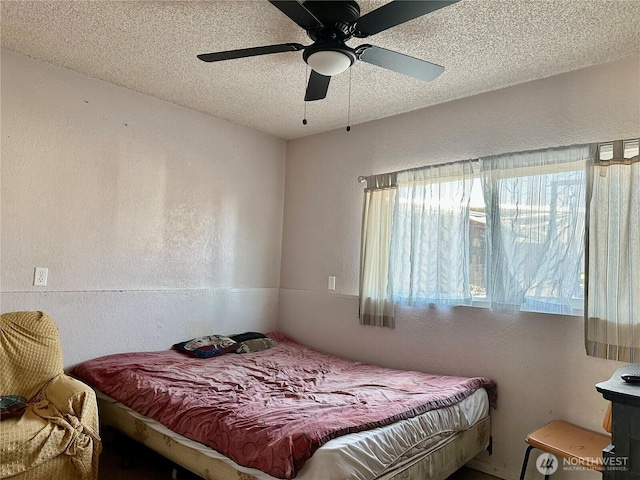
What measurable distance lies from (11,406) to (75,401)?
0.96 ft

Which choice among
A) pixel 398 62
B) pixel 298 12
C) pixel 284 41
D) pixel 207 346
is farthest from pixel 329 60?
pixel 207 346

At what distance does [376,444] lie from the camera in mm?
1788

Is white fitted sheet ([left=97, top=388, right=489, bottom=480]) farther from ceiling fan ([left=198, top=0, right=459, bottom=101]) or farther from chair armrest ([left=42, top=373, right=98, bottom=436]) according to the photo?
ceiling fan ([left=198, top=0, right=459, bottom=101])

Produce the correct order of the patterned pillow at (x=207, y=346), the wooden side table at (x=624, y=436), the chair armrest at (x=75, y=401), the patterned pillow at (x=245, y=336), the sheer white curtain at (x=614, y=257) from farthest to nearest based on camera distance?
the patterned pillow at (x=245, y=336), the patterned pillow at (x=207, y=346), the sheer white curtain at (x=614, y=257), the chair armrest at (x=75, y=401), the wooden side table at (x=624, y=436)

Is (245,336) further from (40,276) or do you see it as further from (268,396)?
(40,276)

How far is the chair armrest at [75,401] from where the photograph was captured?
211cm

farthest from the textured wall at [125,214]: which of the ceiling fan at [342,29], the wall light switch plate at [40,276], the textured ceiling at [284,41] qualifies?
the ceiling fan at [342,29]

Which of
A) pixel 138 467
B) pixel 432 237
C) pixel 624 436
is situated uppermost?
pixel 432 237

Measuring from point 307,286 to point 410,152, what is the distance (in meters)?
1.54

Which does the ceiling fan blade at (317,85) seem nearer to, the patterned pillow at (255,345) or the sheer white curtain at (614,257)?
the sheer white curtain at (614,257)

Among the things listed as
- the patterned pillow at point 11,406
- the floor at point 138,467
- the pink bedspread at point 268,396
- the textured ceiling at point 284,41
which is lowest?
the floor at point 138,467

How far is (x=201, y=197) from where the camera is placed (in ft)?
11.8

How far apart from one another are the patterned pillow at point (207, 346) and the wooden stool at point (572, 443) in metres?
2.16

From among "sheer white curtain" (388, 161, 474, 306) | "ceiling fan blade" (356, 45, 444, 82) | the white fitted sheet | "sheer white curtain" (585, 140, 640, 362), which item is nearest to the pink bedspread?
the white fitted sheet
